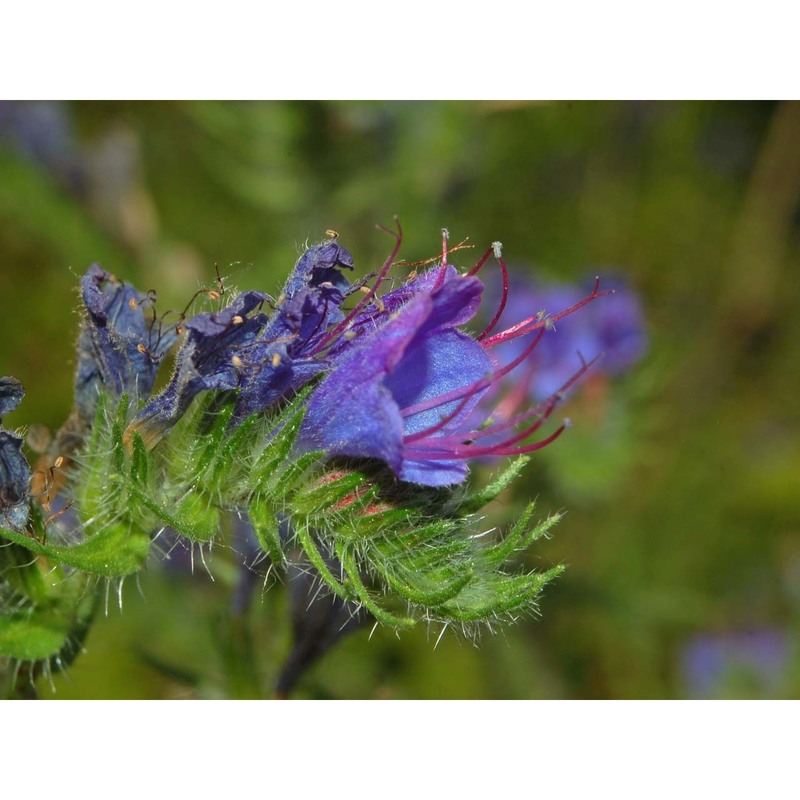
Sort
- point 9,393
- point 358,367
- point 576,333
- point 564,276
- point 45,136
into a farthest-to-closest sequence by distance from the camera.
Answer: point 564,276 < point 45,136 < point 576,333 < point 9,393 < point 358,367

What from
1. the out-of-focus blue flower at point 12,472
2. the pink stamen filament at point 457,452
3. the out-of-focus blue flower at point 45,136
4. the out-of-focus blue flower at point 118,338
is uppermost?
the out-of-focus blue flower at point 45,136

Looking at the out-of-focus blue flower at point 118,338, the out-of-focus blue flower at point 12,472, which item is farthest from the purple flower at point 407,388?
the out-of-focus blue flower at point 12,472

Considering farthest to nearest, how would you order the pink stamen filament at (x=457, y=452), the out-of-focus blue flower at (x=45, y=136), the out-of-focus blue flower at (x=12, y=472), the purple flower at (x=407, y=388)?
the out-of-focus blue flower at (x=45, y=136)
the out-of-focus blue flower at (x=12, y=472)
the pink stamen filament at (x=457, y=452)
the purple flower at (x=407, y=388)

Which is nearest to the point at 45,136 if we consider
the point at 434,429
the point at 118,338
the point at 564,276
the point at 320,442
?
the point at 564,276

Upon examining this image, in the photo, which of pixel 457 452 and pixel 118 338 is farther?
pixel 118 338

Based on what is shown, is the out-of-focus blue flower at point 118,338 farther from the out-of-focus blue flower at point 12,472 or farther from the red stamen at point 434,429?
the red stamen at point 434,429

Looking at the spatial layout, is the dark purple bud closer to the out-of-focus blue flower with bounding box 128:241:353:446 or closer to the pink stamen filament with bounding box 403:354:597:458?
the out-of-focus blue flower with bounding box 128:241:353:446

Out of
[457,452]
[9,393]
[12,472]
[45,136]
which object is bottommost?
[12,472]

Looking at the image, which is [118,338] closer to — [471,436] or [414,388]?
[414,388]
